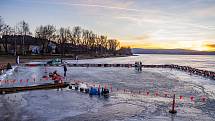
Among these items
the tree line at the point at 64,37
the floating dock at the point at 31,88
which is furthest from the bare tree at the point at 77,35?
the floating dock at the point at 31,88

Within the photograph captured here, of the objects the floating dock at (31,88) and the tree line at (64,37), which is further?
the tree line at (64,37)

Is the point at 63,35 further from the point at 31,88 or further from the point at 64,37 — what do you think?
the point at 31,88

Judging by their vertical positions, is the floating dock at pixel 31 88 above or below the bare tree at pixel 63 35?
below

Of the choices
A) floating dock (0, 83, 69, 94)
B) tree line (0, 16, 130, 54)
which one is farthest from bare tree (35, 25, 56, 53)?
floating dock (0, 83, 69, 94)

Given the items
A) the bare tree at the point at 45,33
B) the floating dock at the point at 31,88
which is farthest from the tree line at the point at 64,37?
→ the floating dock at the point at 31,88

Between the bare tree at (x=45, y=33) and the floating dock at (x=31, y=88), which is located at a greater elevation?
the bare tree at (x=45, y=33)

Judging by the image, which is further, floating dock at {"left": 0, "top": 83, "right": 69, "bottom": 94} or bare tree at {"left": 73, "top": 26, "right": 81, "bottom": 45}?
bare tree at {"left": 73, "top": 26, "right": 81, "bottom": 45}

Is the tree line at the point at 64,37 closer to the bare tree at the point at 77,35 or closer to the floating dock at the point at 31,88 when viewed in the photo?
the bare tree at the point at 77,35

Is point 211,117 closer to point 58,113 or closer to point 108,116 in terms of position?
point 108,116

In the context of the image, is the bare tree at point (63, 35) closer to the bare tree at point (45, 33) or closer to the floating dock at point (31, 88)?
the bare tree at point (45, 33)

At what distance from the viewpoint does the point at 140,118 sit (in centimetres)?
1580

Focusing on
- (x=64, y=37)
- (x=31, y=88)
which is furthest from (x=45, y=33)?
(x=31, y=88)

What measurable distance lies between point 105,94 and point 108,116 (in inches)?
272

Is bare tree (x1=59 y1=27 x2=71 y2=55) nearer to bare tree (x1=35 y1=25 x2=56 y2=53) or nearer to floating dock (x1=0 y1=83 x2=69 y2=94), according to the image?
bare tree (x1=35 y1=25 x2=56 y2=53)
